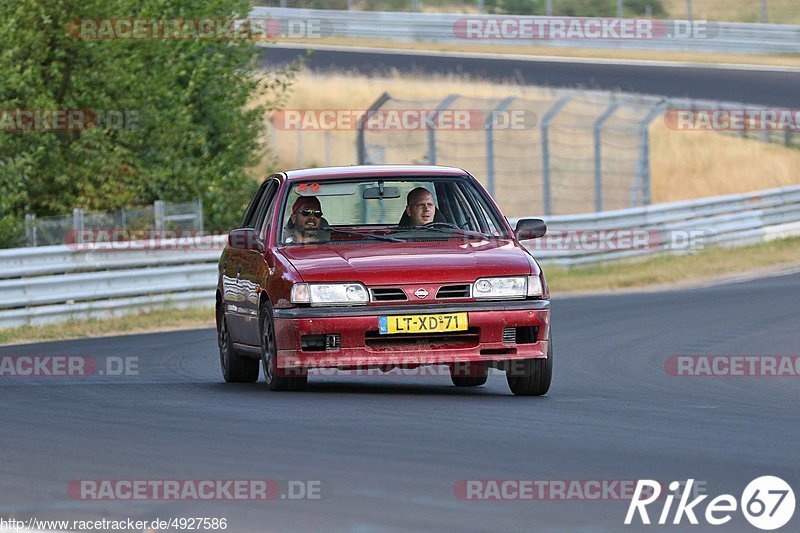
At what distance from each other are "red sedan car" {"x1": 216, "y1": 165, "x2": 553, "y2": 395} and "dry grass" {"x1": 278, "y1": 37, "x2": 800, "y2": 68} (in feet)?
115

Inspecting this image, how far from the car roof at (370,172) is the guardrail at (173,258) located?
9.09m

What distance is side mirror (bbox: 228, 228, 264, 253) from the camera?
11523 mm

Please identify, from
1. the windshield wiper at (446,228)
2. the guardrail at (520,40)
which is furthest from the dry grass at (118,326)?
the guardrail at (520,40)

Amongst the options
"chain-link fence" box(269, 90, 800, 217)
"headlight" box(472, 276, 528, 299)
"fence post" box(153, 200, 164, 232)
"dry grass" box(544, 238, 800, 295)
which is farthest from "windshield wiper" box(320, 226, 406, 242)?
"chain-link fence" box(269, 90, 800, 217)

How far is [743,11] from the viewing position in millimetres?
54719

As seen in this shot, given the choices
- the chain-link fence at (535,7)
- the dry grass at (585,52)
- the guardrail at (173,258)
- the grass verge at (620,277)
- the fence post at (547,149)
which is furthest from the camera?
the chain-link fence at (535,7)

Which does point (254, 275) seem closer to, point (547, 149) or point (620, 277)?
point (620, 277)

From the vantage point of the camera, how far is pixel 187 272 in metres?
22.2

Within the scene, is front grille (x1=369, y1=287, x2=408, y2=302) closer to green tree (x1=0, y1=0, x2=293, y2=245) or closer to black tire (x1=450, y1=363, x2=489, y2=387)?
black tire (x1=450, y1=363, x2=489, y2=387)

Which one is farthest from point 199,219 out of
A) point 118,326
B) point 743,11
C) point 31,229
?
point 743,11

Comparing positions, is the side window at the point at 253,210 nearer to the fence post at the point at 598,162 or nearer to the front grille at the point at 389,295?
the front grille at the point at 389,295

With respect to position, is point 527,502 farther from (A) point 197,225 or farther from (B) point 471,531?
(A) point 197,225

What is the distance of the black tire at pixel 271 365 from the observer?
35.2ft

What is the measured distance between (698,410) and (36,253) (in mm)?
12147
